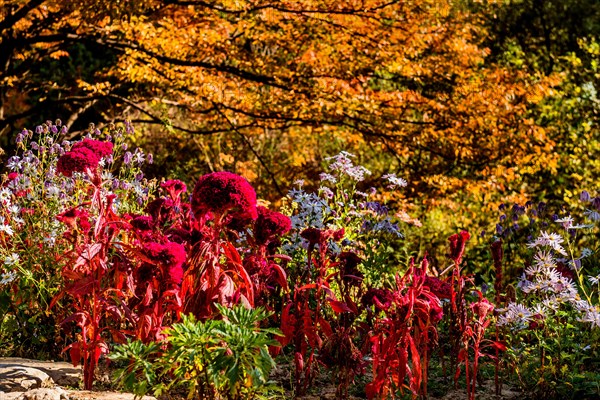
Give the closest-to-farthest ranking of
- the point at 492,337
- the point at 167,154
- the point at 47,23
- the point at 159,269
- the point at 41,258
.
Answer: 1. the point at 159,269
2. the point at 41,258
3. the point at 492,337
4. the point at 47,23
5. the point at 167,154

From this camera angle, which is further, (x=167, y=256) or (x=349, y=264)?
(x=349, y=264)

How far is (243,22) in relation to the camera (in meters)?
8.24

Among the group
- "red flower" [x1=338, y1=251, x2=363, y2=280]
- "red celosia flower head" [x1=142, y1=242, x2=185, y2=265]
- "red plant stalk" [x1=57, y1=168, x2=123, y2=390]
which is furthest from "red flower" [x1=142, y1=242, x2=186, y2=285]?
"red flower" [x1=338, y1=251, x2=363, y2=280]

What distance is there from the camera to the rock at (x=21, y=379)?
3273 mm

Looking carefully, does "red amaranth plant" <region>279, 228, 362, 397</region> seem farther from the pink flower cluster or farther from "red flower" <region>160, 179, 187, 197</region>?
the pink flower cluster

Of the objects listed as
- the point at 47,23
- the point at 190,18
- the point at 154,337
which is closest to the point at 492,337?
the point at 154,337

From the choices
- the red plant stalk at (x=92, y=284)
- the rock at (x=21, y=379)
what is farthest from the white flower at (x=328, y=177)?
the rock at (x=21, y=379)

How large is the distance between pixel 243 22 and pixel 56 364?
17.2ft

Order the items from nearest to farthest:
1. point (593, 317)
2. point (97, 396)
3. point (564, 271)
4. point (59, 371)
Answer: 1. point (97, 396)
2. point (593, 317)
3. point (59, 371)
4. point (564, 271)

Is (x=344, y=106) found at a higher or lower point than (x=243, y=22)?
lower

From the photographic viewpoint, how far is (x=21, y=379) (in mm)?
3303

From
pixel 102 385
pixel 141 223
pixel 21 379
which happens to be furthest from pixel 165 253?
pixel 102 385

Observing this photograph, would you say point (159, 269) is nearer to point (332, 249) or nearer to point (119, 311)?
point (119, 311)

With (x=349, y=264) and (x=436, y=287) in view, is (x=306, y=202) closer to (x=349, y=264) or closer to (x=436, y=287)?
(x=349, y=264)
